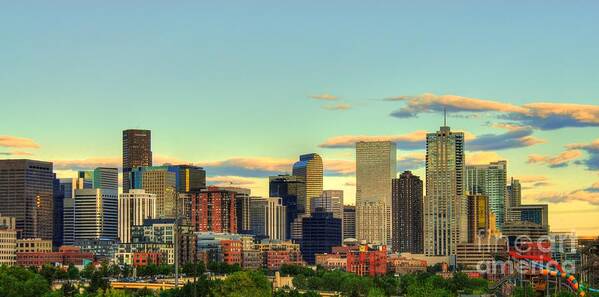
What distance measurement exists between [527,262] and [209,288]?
67089 millimetres

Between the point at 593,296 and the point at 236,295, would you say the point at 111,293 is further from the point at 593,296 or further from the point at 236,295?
the point at 593,296

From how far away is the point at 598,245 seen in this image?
9931 centimetres

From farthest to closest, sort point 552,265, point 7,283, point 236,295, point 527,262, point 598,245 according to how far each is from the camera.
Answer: point 7,283, point 236,295, point 552,265, point 527,262, point 598,245

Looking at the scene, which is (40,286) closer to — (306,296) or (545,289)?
(306,296)

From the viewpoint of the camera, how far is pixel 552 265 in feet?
399

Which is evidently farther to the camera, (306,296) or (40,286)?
(306,296)

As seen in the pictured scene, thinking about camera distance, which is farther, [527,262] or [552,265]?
[552,265]

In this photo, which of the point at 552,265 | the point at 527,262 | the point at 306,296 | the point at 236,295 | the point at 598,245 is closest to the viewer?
the point at 598,245

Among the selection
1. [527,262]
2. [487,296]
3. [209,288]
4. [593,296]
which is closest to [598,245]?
[527,262]

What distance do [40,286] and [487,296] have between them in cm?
6789

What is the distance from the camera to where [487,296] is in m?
129

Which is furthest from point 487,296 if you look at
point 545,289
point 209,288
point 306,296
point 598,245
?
point 306,296

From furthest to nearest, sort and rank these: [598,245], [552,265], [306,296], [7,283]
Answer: [306,296]
[7,283]
[552,265]
[598,245]

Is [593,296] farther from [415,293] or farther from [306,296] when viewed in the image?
[306,296]
